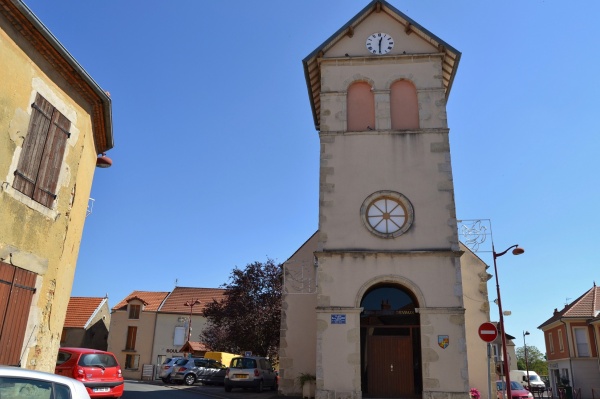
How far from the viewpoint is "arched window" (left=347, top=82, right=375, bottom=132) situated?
56.3ft

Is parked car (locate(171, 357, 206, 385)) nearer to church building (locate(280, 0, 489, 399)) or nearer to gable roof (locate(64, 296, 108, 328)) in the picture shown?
church building (locate(280, 0, 489, 399))

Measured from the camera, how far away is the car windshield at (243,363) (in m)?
21.8

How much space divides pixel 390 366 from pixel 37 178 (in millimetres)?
11059

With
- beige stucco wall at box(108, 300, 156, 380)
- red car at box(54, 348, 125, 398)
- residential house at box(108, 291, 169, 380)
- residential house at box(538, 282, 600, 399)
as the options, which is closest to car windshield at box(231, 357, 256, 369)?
red car at box(54, 348, 125, 398)

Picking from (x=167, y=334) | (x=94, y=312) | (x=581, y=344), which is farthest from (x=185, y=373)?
(x=581, y=344)

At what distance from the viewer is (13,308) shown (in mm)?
8766

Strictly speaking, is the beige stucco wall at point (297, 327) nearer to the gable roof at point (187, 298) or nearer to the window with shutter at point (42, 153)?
the window with shutter at point (42, 153)

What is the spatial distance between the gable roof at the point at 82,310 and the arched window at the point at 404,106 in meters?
34.5

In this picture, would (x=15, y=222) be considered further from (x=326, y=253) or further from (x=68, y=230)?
(x=326, y=253)

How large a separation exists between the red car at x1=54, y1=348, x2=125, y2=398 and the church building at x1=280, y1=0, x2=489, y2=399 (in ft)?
18.3

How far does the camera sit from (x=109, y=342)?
41.4 m

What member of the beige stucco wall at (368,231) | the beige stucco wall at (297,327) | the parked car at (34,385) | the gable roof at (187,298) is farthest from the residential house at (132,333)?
the parked car at (34,385)

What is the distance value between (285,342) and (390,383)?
600cm

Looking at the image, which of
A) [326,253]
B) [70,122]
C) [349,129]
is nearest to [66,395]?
[70,122]
